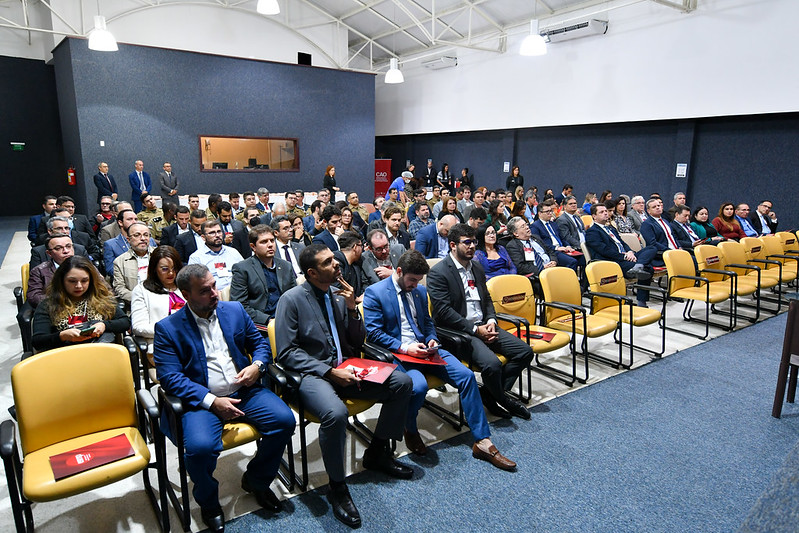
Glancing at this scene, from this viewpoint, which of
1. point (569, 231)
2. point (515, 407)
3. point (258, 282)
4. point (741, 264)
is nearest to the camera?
point (515, 407)

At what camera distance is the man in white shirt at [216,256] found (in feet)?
13.8

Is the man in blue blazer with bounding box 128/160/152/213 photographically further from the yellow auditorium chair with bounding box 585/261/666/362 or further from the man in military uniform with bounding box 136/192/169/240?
the yellow auditorium chair with bounding box 585/261/666/362

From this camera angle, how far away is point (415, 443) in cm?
298

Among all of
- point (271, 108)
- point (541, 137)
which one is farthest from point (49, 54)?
point (541, 137)

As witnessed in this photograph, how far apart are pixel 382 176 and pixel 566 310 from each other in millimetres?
13218

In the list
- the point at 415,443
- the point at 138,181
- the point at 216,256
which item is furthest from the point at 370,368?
the point at 138,181

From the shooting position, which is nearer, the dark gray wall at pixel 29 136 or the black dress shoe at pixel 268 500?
the black dress shoe at pixel 268 500

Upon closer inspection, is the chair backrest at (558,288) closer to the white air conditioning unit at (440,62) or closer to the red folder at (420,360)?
the red folder at (420,360)

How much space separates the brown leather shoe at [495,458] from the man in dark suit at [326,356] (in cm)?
43

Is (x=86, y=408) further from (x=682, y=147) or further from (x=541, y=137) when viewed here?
Answer: (x=541, y=137)

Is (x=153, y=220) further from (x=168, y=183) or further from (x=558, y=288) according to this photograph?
(x=558, y=288)

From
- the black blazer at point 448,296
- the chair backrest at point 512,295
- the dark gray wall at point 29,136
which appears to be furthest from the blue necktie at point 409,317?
the dark gray wall at point 29,136

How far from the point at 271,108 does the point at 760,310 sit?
1129 centimetres

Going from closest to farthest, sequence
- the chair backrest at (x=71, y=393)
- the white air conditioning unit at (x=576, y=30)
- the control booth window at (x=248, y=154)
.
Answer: the chair backrest at (x=71, y=393)
the white air conditioning unit at (x=576, y=30)
the control booth window at (x=248, y=154)
